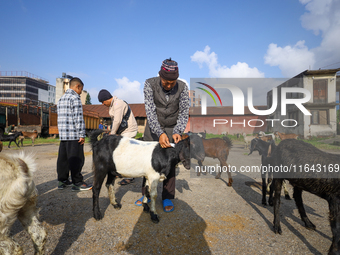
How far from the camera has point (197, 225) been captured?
2.70m

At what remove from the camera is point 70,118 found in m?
4.02

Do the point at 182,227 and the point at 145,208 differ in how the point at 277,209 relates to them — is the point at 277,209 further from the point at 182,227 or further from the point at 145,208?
the point at 145,208

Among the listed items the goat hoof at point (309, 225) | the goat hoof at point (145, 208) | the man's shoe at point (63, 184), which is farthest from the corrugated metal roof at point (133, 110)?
the goat hoof at point (309, 225)

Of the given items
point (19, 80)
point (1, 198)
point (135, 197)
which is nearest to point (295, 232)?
point (135, 197)

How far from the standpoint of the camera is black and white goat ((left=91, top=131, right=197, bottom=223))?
2.80 m

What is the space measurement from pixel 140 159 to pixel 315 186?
7.73 ft

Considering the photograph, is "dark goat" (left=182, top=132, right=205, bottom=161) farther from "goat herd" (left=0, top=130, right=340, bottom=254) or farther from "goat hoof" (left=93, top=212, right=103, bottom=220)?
"goat hoof" (left=93, top=212, right=103, bottom=220)

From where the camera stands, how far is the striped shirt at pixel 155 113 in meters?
3.00

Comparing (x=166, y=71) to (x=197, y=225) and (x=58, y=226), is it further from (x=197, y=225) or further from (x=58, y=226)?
(x=58, y=226)

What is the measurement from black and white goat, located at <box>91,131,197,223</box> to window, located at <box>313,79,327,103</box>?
4037 millimetres

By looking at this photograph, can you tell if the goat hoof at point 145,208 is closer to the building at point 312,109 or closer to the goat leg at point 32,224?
the goat leg at point 32,224

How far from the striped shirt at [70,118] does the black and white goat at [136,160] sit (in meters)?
1.32

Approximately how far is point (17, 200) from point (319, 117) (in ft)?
20.0

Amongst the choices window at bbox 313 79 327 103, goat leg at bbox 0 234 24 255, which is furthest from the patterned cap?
window at bbox 313 79 327 103
